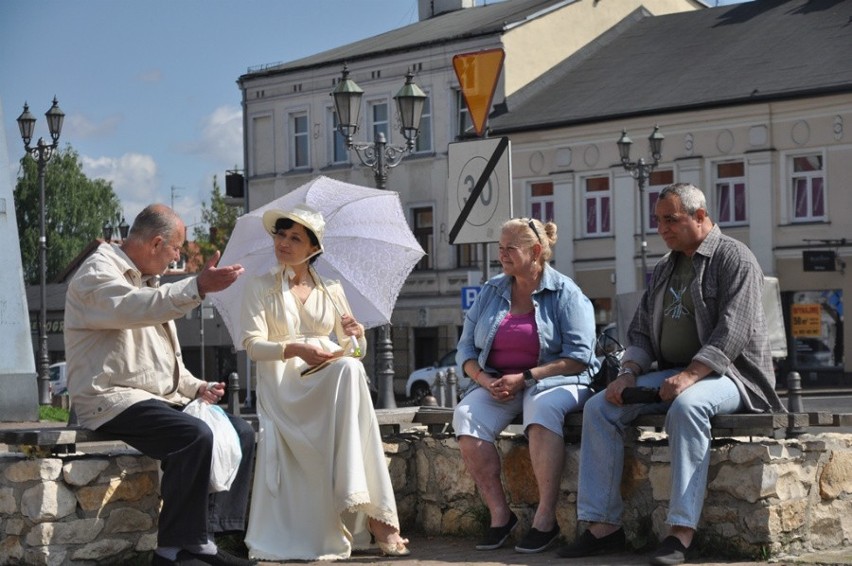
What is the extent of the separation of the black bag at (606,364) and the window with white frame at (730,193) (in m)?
35.4

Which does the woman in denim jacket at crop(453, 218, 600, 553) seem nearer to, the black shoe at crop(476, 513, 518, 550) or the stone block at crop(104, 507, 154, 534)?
the black shoe at crop(476, 513, 518, 550)

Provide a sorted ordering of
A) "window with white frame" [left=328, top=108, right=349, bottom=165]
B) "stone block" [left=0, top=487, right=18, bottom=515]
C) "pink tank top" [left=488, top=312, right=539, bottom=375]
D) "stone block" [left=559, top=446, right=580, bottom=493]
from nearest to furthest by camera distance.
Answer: "stone block" [left=0, top=487, right=18, bottom=515] < "stone block" [left=559, top=446, right=580, bottom=493] < "pink tank top" [left=488, top=312, right=539, bottom=375] < "window with white frame" [left=328, top=108, right=349, bottom=165]

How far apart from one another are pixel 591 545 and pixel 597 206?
39596mm

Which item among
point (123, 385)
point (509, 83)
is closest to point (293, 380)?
point (123, 385)

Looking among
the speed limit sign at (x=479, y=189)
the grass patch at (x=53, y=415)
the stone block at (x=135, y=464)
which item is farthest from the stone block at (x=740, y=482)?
the grass patch at (x=53, y=415)

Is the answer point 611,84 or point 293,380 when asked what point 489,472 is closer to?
point 293,380

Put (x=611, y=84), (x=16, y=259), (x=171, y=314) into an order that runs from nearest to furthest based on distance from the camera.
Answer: (x=171, y=314) < (x=16, y=259) < (x=611, y=84)

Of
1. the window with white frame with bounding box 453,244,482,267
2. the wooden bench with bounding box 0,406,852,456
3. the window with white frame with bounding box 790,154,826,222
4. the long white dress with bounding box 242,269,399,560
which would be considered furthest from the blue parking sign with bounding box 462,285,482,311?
the window with white frame with bounding box 453,244,482,267

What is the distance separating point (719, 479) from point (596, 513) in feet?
2.15

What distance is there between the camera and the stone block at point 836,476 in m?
8.01

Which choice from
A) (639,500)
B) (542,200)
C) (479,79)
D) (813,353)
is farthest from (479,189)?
(542,200)

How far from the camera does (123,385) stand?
786cm

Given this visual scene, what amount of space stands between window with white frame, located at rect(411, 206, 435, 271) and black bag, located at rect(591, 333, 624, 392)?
Result: 4224 centimetres

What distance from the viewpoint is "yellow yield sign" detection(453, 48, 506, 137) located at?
1123 centimetres
